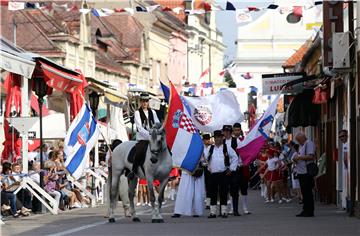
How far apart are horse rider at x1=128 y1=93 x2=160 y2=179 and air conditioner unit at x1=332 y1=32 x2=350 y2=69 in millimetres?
3871

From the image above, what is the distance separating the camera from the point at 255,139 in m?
26.5

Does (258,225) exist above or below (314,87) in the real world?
below

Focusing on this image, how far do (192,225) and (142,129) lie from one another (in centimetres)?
286

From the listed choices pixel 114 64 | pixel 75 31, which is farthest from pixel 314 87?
pixel 114 64

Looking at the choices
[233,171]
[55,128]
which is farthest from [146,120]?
[55,128]

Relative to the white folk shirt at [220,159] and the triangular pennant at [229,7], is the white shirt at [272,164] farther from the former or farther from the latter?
the white folk shirt at [220,159]

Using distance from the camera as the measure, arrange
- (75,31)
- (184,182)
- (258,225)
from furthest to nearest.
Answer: (75,31) → (184,182) → (258,225)

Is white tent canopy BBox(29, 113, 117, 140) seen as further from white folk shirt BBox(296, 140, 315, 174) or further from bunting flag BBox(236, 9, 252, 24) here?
white folk shirt BBox(296, 140, 315, 174)

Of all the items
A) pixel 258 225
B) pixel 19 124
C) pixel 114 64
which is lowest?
pixel 258 225

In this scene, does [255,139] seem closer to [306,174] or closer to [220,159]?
[220,159]

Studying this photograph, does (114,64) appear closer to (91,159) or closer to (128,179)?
(91,159)

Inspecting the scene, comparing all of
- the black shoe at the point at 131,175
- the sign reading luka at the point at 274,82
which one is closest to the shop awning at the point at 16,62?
the black shoe at the point at 131,175

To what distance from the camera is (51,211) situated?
2678 centimetres

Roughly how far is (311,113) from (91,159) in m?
7.02
